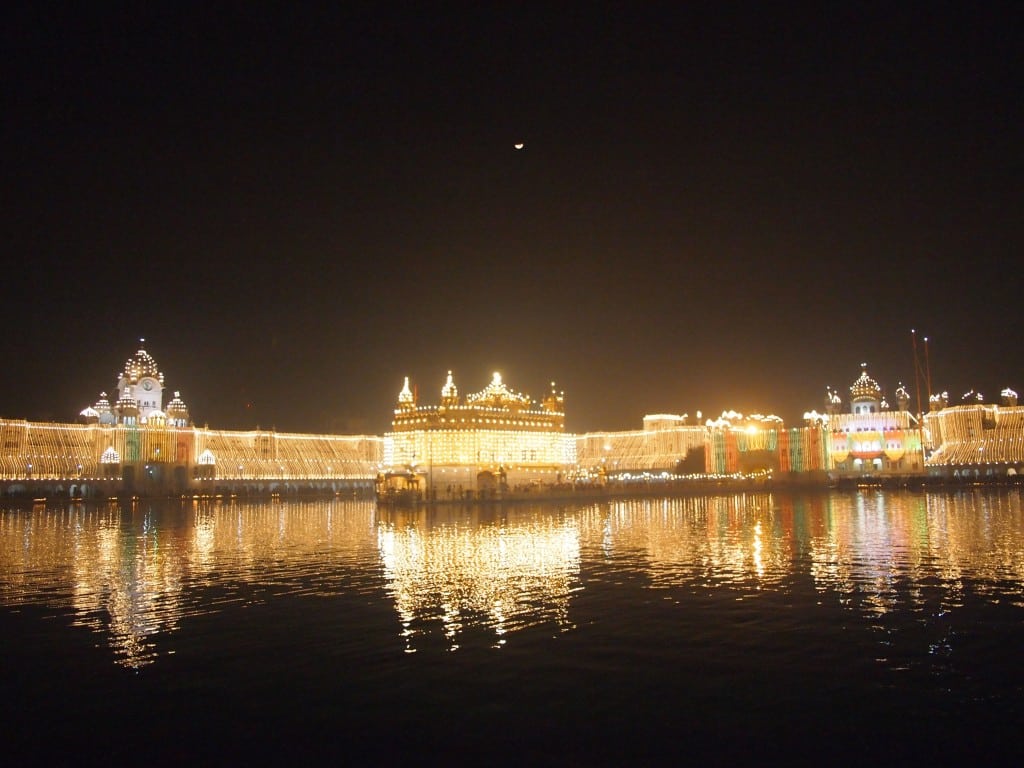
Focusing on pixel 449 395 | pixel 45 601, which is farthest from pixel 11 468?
pixel 45 601

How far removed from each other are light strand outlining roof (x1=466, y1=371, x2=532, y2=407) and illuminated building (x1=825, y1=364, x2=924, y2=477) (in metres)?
43.8

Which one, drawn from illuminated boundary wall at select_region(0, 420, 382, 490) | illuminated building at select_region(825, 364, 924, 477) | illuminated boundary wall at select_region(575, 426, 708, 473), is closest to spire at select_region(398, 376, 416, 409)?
illuminated boundary wall at select_region(0, 420, 382, 490)

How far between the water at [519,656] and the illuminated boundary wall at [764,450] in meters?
89.7

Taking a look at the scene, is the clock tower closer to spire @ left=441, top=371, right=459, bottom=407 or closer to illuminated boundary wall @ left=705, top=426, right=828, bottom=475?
spire @ left=441, top=371, right=459, bottom=407

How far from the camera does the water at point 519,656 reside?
9289 mm

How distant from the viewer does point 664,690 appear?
11.0 meters

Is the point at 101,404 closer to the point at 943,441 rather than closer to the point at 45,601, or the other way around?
the point at 45,601

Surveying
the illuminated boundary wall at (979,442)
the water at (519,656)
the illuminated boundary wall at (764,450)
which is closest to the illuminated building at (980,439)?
the illuminated boundary wall at (979,442)

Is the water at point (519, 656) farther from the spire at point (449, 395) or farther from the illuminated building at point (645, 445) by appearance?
the illuminated building at point (645, 445)

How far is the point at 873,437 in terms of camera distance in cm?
11131

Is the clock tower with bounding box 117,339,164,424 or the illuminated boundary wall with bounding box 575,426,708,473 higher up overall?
the clock tower with bounding box 117,339,164,424

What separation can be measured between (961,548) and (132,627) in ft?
73.2

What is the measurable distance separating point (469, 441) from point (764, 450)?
5272 centimetres

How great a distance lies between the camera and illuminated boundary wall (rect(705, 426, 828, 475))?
113 m
